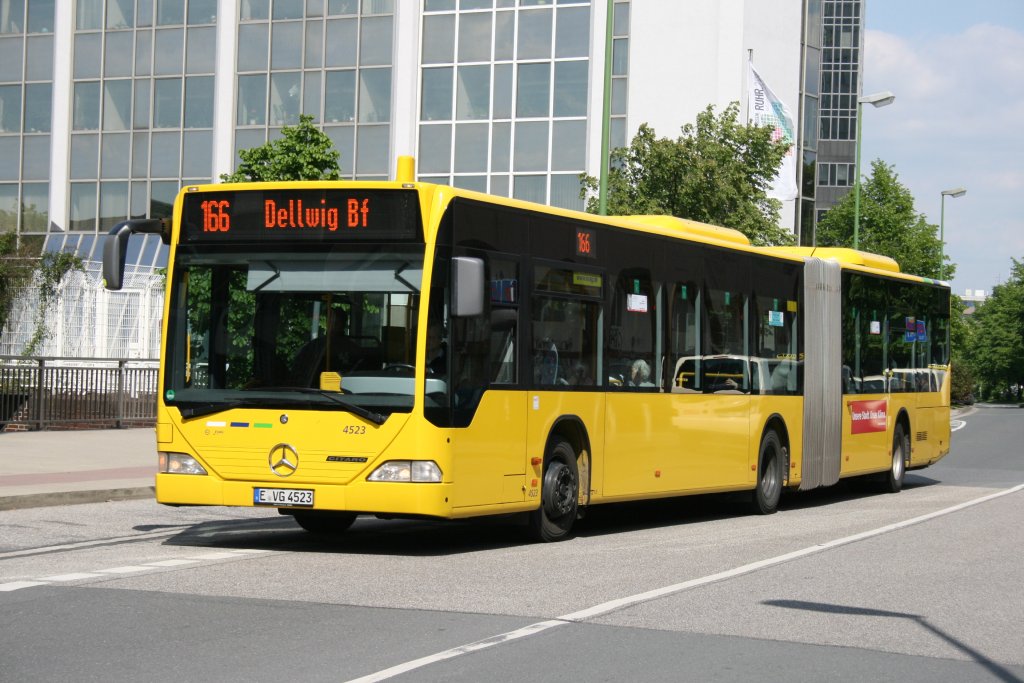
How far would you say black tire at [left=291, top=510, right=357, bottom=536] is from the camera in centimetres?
1398

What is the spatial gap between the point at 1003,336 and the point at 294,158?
100039mm

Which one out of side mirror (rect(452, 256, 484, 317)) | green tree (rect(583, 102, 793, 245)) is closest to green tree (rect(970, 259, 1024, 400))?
green tree (rect(583, 102, 793, 245))

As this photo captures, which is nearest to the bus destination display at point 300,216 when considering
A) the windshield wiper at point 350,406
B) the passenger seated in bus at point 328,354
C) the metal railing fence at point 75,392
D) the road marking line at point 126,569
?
the passenger seated in bus at point 328,354

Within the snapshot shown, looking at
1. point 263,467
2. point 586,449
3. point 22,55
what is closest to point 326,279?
point 263,467

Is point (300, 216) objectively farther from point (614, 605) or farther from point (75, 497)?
point (75, 497)

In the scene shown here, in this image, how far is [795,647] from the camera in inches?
319

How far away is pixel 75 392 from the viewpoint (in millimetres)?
27828

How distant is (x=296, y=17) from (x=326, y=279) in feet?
127

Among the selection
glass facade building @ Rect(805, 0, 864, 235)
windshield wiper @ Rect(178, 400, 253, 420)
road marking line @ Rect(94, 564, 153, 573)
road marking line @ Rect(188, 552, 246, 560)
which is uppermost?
glass facade building @ Rect(805, 0, 864, 235)

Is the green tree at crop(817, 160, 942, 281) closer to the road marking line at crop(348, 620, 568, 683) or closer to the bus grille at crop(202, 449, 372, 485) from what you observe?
the bus grille at crop(202, 449, 372, 485)

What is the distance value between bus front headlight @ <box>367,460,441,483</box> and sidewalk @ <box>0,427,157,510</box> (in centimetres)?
559

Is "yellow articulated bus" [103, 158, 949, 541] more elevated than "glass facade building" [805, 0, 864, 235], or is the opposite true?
"glass facade building" [805, 0, 864, 235]

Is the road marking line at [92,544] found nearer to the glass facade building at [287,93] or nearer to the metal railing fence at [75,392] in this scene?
the metal railing fence at [75,392]

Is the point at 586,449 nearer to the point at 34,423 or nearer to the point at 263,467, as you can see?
the point at 263,467
